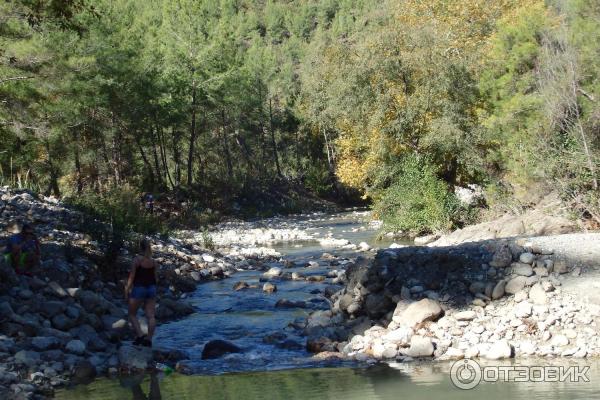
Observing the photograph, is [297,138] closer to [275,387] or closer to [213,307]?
[213,307]

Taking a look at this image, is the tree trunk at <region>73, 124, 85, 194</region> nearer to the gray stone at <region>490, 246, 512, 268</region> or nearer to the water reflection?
the water reflection

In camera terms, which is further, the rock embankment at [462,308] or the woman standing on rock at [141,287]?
the woman standing on rock at [141,287]

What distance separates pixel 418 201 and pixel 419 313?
1323 centimetres

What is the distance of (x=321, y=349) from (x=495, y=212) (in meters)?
12.8

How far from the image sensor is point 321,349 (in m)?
9.34

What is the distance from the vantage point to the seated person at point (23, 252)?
10711 millimetres

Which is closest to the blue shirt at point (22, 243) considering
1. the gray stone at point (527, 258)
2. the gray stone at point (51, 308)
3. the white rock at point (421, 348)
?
the gray stone at point (51, 308)

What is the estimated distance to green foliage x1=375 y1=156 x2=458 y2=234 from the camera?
854 inches

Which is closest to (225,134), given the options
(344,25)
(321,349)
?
(321,349)

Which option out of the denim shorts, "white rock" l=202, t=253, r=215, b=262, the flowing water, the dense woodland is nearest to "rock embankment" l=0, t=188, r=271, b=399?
the flowing water

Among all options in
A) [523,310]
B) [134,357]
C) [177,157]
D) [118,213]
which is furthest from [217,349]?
[177,157]

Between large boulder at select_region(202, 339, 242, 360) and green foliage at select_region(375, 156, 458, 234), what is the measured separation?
13204 mm

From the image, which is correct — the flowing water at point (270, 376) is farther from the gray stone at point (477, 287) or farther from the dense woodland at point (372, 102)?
the dense woodland at point (372, 102)

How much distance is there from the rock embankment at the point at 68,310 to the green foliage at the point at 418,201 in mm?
8683
